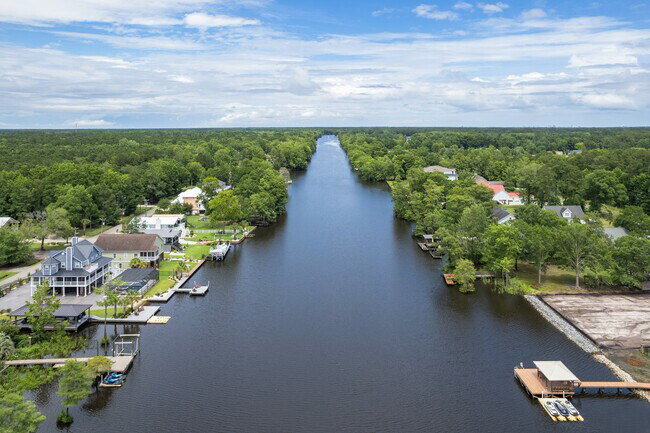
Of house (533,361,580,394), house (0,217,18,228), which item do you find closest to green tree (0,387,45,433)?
house (533,361,580,394)

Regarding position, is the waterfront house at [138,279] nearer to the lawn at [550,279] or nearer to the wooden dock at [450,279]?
the wooden dock at [450,279]

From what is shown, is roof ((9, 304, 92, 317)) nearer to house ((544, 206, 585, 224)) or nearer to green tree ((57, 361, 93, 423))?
green tree ((57, 361, 93, 423))

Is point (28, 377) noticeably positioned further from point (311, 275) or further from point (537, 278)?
point (537, 278)

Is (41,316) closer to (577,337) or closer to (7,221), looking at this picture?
(7,221)

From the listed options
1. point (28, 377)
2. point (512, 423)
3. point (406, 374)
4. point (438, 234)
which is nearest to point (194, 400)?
point (28, 377)

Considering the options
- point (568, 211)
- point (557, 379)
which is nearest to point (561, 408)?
point (557, 379)

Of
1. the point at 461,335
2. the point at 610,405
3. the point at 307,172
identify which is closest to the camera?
the point at 610,405
